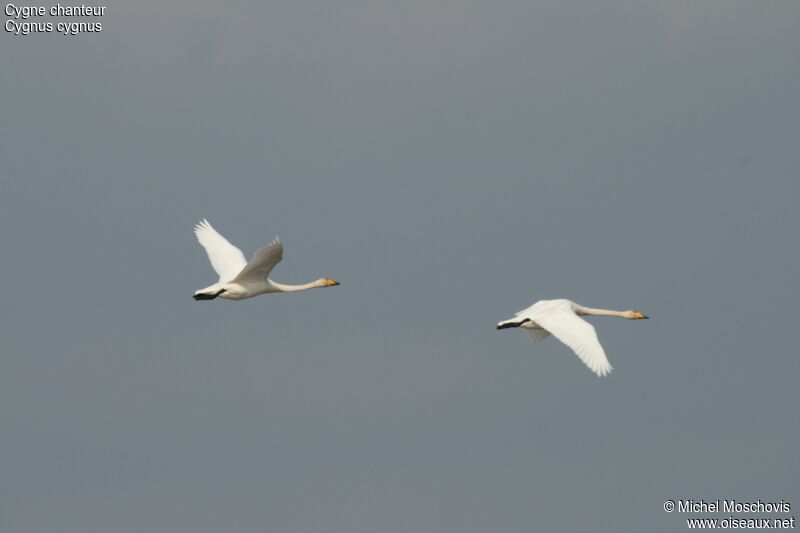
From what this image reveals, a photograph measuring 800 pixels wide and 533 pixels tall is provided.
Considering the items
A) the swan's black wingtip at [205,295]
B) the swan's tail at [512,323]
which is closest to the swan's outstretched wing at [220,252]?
the swan's black wingtip at [205,295]

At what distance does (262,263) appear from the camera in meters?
44.7

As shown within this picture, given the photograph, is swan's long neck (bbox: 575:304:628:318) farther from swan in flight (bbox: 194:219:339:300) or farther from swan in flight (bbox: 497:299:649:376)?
swan in flight (bbox: 194:219:339:300)

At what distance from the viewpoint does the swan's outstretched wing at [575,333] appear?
40.1m

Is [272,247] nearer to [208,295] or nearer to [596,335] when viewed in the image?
[208,295]

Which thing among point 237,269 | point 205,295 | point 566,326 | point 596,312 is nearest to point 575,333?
point 566,326

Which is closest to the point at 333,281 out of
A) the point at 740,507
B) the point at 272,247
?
the point at 272,247

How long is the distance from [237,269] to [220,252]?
2.01 m

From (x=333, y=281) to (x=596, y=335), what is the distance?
9.73 metres

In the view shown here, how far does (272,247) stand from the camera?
43.2 m

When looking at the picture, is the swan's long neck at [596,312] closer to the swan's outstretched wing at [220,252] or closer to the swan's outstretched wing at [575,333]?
the swan's outstretched wing at [575,333]

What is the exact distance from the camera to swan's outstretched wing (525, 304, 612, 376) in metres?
40.1

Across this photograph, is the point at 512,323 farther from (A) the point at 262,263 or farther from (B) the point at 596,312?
(A) the point at 262,263

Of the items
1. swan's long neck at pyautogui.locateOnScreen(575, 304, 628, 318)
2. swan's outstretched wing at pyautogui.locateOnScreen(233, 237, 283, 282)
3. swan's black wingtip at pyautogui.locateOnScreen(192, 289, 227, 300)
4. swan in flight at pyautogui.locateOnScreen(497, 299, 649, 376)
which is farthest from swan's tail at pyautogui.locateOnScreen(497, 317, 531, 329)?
swan's black wingtip at pyautogui.locateOnScreen(192, 289, 227, 300)

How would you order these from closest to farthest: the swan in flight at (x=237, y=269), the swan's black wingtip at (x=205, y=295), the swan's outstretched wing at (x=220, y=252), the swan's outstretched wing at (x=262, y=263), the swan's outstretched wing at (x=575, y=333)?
the swan's outstretched wing at (x=575, y=333) → the swan's outstretched wing at (x=262, y=263) → the swan in flight at (x=237, y=269) → the swan's black wingtip at (x=205, y=295) → the swan's outstretched wing at (x=220, y=252)
